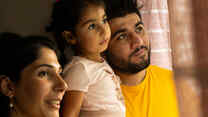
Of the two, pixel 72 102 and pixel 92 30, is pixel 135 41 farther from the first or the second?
pixel 72 102

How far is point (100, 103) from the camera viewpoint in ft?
2.69

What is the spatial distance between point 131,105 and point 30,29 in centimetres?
39

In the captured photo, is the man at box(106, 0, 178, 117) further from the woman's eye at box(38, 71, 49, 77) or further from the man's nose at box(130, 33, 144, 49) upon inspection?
the woman's eye at box(38, 71, 49, 77)

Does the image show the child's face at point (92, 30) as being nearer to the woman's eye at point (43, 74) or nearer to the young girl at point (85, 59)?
the young girl at point (85, 59)

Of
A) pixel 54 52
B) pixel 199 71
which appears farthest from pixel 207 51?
pixel 54 52

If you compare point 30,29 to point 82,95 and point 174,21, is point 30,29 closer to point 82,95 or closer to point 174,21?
point 82,95

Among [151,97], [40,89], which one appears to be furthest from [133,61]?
[40,89]

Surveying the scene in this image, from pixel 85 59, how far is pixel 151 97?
0.92 ft

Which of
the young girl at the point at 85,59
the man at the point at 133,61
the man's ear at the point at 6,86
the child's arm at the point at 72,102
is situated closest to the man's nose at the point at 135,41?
the man at the point at 133,61

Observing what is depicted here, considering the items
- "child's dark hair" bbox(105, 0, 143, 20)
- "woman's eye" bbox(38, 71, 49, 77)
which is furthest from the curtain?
"woman's eye" bbox(38, 71, 49, 77)

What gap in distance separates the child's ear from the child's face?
16 mm

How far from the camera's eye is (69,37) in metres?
0.85

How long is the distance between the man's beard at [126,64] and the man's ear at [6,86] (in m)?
0.39

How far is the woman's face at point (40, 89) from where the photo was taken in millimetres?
667
